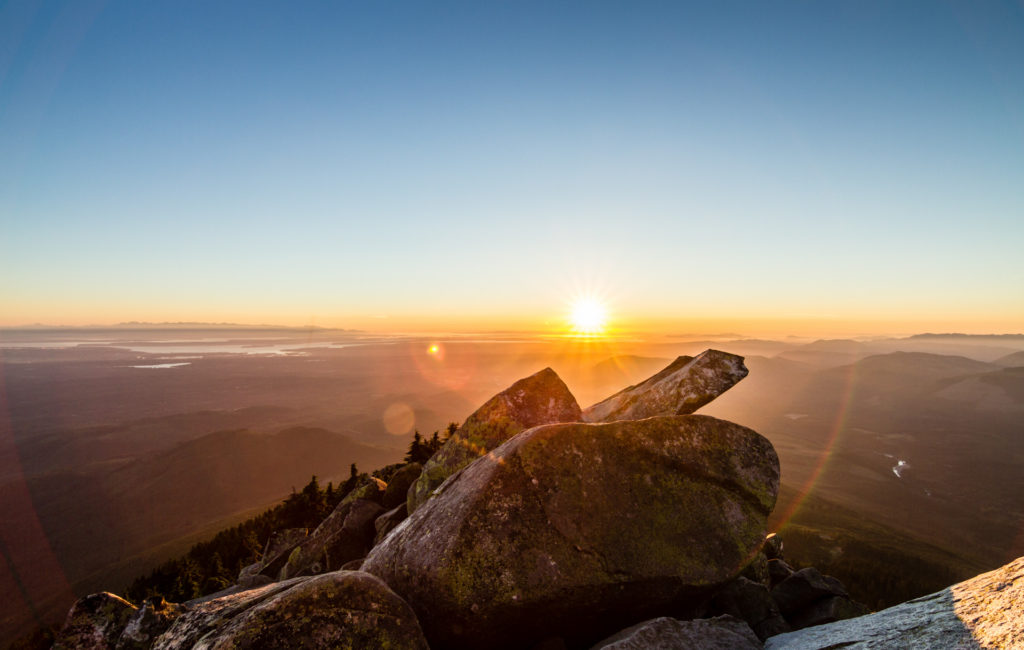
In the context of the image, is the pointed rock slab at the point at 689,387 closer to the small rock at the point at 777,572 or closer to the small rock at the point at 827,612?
the small rock at the point at 827,612

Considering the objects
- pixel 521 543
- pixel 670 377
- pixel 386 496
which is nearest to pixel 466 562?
pixel 521 543

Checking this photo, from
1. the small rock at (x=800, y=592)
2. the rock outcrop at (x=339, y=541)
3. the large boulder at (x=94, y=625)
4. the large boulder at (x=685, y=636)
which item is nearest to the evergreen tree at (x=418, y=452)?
the rock outcrop at (x=339, y=541)

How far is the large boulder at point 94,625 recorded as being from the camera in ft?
37.6

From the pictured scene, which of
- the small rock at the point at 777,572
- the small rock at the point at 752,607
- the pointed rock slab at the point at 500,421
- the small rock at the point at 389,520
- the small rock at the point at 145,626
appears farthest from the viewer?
the small rock at the point at 389,520

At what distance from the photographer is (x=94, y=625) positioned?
38.3ft

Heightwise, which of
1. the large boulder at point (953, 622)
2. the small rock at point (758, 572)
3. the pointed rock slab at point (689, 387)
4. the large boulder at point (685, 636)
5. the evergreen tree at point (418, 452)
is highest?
the pointed rock slab at point (689, 387)

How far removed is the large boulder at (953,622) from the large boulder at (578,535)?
297 centimetres

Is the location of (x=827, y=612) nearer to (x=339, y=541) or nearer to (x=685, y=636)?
(x=685, y=636)

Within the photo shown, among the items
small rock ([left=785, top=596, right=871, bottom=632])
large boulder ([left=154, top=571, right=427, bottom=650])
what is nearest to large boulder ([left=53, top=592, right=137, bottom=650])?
large boulder ([left=154, top=571, right=427, bottom=650])

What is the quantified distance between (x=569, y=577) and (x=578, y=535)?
36.8 inches

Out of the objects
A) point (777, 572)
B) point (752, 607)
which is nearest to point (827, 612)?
point (752, 607)

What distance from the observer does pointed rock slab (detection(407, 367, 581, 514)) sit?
19109mm

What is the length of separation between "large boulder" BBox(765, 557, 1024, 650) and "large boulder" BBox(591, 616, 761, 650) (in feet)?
3.71

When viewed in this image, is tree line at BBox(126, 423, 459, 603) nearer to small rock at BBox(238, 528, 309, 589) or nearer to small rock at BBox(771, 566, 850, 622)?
small rock at BBox(238, 528, 309, 589)
